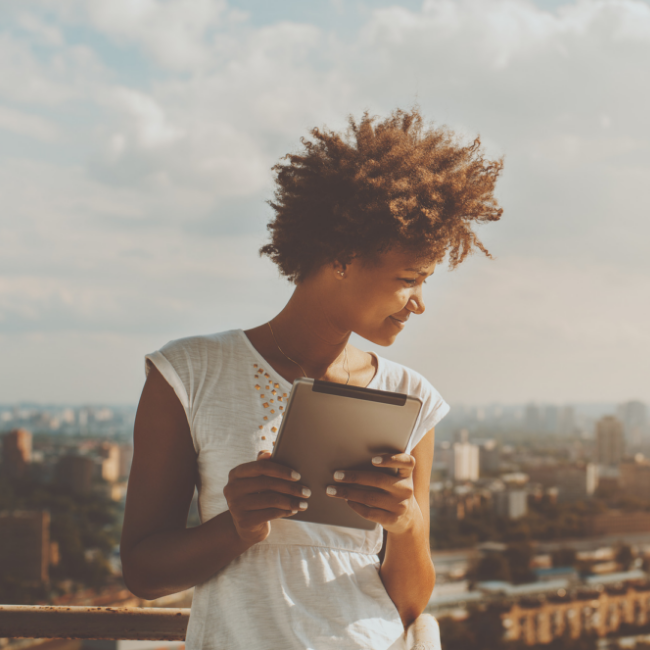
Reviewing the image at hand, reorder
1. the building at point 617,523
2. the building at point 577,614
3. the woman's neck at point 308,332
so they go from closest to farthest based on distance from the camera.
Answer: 1. the woman's neck at point 308,332
2. the building at point 577,614
3. the building at point 617,523

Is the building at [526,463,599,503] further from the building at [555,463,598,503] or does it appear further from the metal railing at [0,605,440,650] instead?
the metal railing at [0,605,440,650]

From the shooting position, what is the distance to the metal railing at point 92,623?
1123 millimetres

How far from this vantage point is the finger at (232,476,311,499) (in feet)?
2.62

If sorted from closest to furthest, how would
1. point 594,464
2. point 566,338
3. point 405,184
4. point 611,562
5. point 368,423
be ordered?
point 368,423 → point 405,184 → point 611,562 → point 594,464 → point 566,338

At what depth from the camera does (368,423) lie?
819 mm

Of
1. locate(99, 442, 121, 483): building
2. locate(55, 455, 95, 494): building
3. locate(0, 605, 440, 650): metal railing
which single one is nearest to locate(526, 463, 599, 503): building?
locate(99, 442, 121, 483): building

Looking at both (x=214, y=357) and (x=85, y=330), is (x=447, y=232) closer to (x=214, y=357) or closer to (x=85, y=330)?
(x=214, y=357)

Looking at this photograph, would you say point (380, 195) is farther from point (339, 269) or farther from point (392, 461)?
point (392, 461)

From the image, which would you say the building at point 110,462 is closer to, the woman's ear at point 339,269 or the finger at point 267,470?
the woman's ear at point 339,269

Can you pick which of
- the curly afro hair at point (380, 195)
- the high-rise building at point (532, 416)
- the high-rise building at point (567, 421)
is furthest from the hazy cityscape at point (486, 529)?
the curly afro hair at point (380, 195)

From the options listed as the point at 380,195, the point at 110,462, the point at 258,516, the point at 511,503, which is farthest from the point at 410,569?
the point at 511,503

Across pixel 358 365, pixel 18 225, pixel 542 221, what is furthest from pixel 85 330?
pixel 358 365

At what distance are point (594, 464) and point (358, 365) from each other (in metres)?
30.1

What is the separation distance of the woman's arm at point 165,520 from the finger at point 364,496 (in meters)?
0.10
